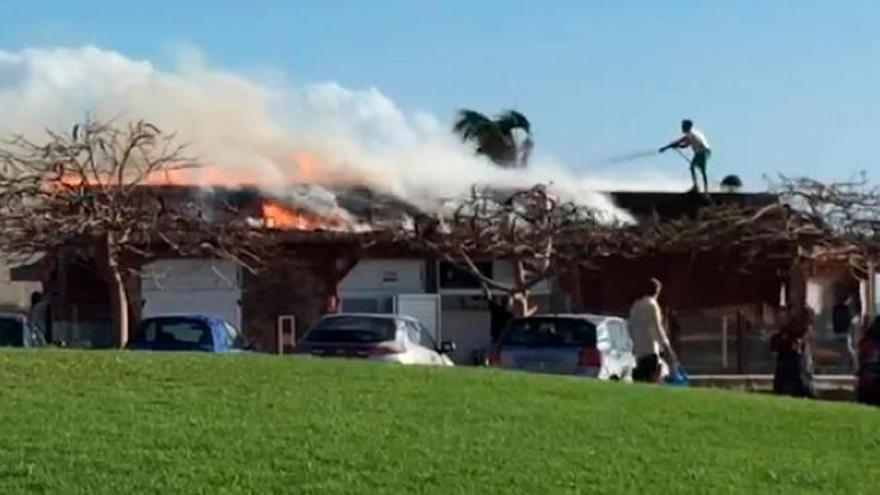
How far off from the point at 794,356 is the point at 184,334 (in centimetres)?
880

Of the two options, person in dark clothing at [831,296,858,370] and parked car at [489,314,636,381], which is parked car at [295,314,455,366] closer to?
parked car at [489,314,636,381]

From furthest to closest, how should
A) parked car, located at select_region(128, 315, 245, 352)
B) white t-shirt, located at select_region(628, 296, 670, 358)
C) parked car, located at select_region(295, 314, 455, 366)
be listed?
1. parked car, located at select_region(128, 315, 245, 352)
2. parked car, located at select_region(295, 314, 455, 366)
3. white t-shirt, located at select_region(628, 296, 670, 358)

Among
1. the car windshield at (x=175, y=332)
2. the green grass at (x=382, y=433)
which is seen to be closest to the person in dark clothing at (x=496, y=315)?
the car windshield at (x=175, y=332)

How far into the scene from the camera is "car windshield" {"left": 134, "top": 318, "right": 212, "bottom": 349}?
83.0ft

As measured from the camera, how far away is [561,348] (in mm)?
23812

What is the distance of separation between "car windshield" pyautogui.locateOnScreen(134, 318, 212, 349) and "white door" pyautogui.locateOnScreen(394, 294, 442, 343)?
9684mm

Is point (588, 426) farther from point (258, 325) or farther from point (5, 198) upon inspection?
point (258, 325)

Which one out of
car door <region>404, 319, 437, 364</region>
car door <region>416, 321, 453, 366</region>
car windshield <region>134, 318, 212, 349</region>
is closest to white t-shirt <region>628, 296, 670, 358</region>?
car door <region>404, 319, 437, 364</region>

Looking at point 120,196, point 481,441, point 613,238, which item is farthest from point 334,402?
point 613,238

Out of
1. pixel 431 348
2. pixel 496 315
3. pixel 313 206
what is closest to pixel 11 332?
pixel 431 348

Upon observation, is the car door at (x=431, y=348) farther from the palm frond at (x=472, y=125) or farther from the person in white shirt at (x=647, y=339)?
the palm frond at (x=472, y=125)

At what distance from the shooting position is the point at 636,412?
1414 centimetres

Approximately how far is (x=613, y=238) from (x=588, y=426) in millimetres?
20354

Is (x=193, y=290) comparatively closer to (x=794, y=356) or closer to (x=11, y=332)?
(x=11, y=332)
